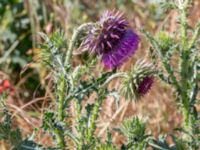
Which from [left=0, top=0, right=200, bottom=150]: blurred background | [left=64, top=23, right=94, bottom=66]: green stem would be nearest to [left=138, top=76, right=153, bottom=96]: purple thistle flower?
[left=64, top=23, right=94, bottom=66]: green stem

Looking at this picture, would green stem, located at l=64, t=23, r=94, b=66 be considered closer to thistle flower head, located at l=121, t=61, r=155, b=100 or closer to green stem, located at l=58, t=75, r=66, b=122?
green stem, located at l=58, t=75, r=66, b=122

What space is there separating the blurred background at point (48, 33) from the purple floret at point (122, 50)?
47.3 inches

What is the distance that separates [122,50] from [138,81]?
0.27ft

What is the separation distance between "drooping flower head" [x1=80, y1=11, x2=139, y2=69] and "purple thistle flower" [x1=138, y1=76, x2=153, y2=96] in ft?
0.22

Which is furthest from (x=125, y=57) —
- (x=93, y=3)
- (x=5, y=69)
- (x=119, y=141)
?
(x=93, y=3)

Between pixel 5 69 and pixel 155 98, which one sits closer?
pixel 155 98

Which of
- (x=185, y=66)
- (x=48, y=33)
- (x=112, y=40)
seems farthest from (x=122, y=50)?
(x=48, y=33)

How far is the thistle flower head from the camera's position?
1.44m

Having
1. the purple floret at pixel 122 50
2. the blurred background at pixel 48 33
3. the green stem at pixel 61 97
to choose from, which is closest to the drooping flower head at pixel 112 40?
the purple floret at pixel 122 50

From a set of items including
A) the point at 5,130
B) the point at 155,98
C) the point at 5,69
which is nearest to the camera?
the point at 5,130

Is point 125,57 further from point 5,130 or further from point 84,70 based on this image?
point 5,130

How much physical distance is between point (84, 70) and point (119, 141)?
3.80 feet

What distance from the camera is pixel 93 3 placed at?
3969mm

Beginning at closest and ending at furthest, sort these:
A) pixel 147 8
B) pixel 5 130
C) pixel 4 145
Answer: pixel 5 130, pixel 4 145, pixel 147 8
